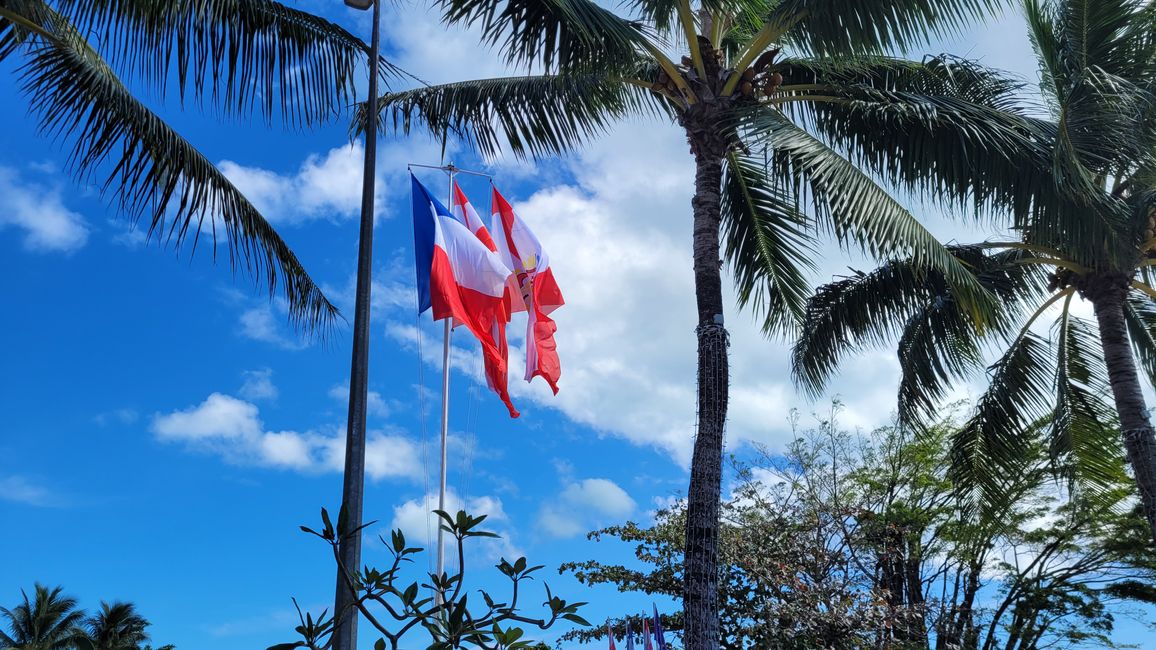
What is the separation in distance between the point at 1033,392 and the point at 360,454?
1140 cm

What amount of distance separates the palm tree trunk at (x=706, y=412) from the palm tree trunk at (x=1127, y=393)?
6186mm

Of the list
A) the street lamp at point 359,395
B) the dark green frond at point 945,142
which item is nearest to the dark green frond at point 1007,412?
the dark green frond at point 945,142

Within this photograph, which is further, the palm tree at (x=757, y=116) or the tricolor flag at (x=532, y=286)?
the tricolor flag at (x=532, y=286)

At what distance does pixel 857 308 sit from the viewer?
15305 mm

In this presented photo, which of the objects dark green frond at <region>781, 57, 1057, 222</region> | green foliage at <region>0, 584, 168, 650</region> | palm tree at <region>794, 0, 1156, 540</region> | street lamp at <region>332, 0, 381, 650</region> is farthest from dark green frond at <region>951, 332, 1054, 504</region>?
green foliage at <region>0, 584, 168, 650</region>

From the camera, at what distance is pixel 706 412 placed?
10148 mm

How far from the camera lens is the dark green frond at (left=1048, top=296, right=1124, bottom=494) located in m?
15.1

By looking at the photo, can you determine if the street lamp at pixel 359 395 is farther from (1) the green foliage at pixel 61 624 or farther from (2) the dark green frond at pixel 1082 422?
(1) the green foliage at pixel 61 624

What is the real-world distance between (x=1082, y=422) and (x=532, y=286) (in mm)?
8004

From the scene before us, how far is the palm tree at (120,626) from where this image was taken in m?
36.2

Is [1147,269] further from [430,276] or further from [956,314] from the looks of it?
[430,276]

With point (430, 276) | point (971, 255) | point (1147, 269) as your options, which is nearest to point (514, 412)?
point (430, 276)

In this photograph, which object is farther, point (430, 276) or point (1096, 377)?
point (1096, 377)

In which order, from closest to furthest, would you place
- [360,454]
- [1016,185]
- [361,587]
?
[361,587], [360,454], [1016,185]
